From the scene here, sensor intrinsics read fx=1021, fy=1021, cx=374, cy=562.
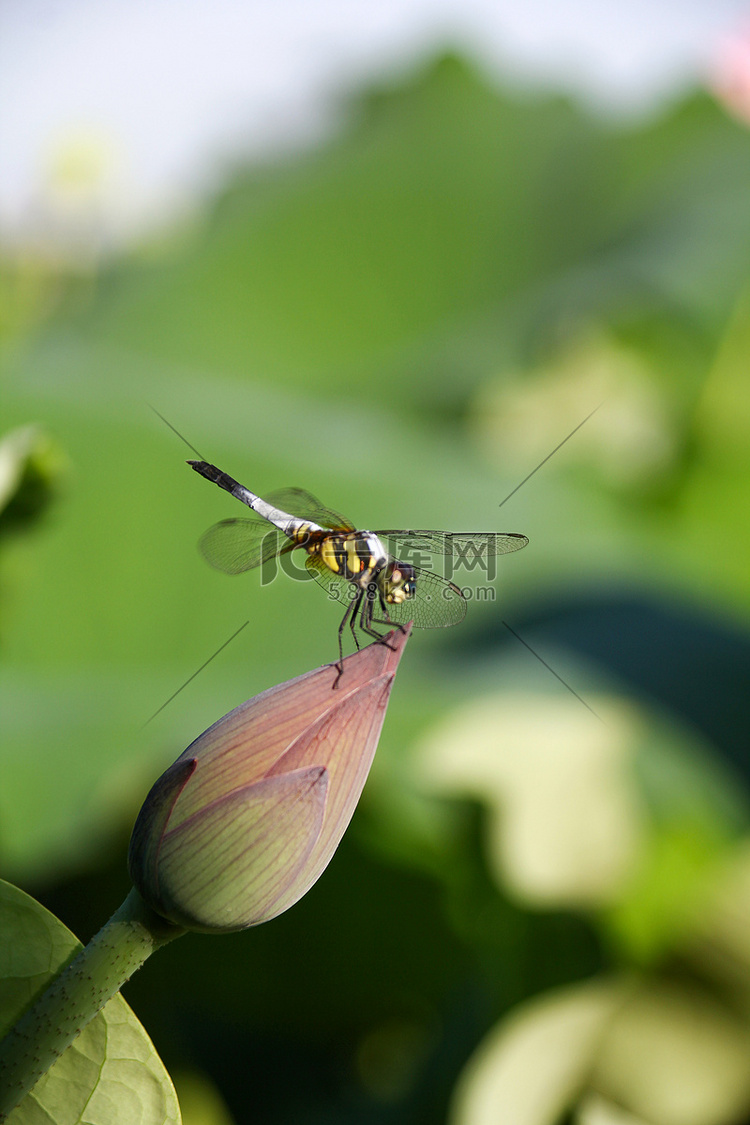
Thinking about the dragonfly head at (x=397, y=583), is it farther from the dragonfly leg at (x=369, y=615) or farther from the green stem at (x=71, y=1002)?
the green stem at (x=71, y=1002)

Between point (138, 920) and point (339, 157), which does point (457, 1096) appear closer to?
point (138, 920)

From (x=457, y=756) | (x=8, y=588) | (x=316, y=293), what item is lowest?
(x=8, y=588)

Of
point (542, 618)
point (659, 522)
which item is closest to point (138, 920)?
point (542, 618)

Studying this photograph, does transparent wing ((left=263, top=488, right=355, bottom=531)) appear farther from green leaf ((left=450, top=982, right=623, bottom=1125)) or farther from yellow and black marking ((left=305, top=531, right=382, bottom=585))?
green leaf ((left=450, top=982, right=623, bottom=1125))

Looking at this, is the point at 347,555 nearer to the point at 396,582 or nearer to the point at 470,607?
the point at 396,582

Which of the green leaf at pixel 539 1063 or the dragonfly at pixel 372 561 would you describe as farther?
the green leaf at pixel 539 1063

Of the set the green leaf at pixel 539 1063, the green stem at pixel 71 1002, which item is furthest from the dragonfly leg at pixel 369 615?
the green leaf at pixel 539 1063

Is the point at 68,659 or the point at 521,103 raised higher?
the point at 521,103
